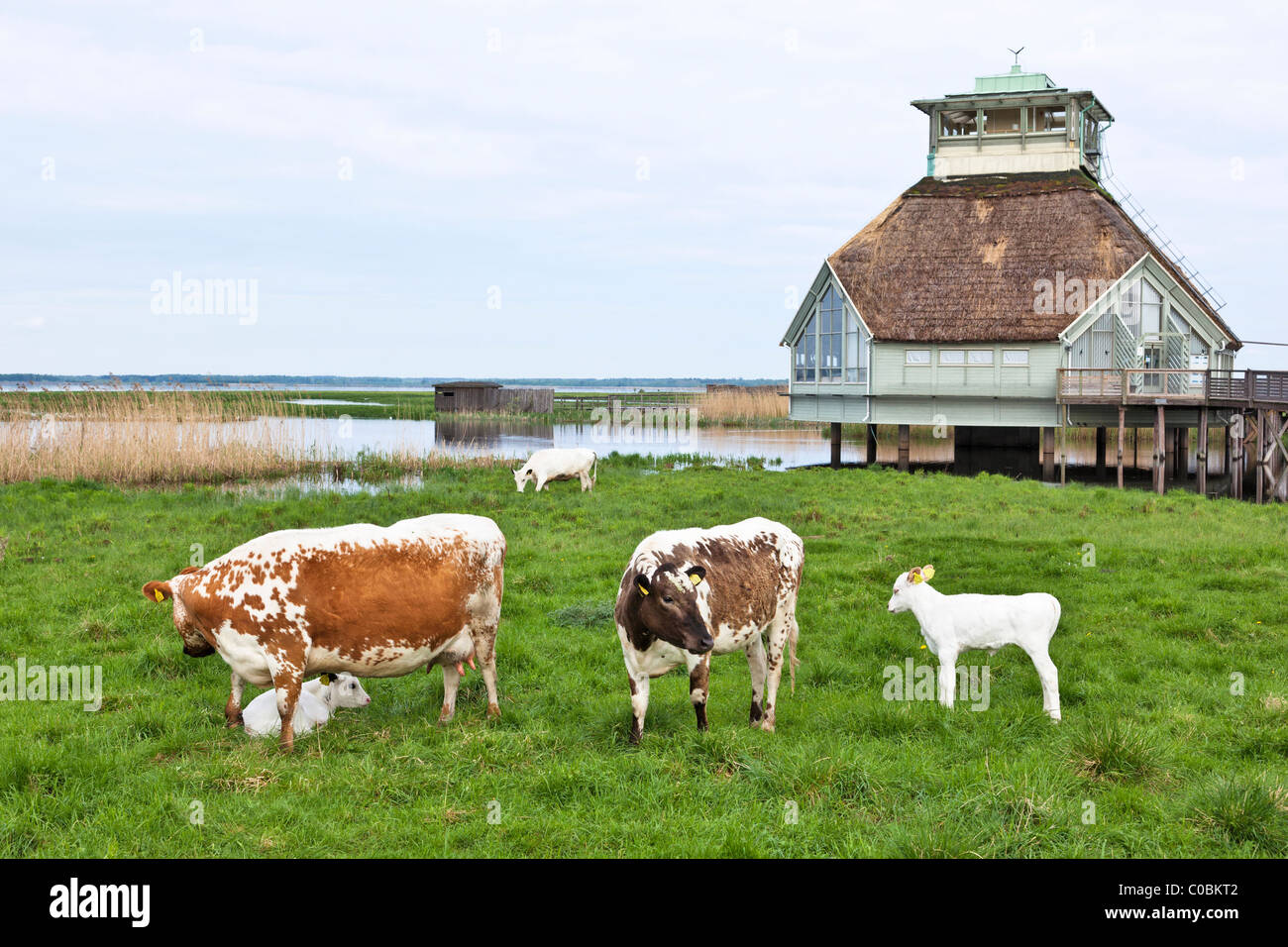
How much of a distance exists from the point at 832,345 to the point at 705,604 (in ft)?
99.4

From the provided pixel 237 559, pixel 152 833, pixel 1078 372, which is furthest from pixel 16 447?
pixel 1078 372

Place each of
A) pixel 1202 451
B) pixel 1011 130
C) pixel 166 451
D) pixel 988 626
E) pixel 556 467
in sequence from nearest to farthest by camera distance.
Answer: pixel 988 626 → pixel 556 467 → pixel 166 451 → pixel 1202 451 → pixel 1011 130

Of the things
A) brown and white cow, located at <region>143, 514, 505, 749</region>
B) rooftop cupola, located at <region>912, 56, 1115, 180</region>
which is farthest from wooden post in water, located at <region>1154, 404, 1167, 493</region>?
brown and white cow, located at <region>143, 514, 505, 749</region>

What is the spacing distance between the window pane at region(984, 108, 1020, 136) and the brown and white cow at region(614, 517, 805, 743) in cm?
3640

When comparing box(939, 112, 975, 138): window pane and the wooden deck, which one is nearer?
Answer: the wooden deck

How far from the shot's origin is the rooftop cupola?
38812 millimetres

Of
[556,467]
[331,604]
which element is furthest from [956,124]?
[331,604]

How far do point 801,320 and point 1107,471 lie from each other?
492 inches

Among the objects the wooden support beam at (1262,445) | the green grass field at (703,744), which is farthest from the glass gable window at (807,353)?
the green grass field at (703,744)

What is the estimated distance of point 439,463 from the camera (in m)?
32.4

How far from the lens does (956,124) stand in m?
40.8

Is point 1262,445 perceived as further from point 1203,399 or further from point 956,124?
point 956,124

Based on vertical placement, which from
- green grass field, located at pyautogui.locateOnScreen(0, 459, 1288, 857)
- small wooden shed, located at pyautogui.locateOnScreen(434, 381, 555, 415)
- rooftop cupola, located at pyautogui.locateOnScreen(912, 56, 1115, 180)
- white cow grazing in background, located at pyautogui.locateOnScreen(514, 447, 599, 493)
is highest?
rooftop cupola, located at pyautogui.locateOnScreen(912, 56, 1115, 180)

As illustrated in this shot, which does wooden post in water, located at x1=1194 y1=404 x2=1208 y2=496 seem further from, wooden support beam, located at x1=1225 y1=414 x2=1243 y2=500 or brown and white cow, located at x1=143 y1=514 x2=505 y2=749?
brown and white cow, located at x1=143 y1=514 x2=505 y2=749
